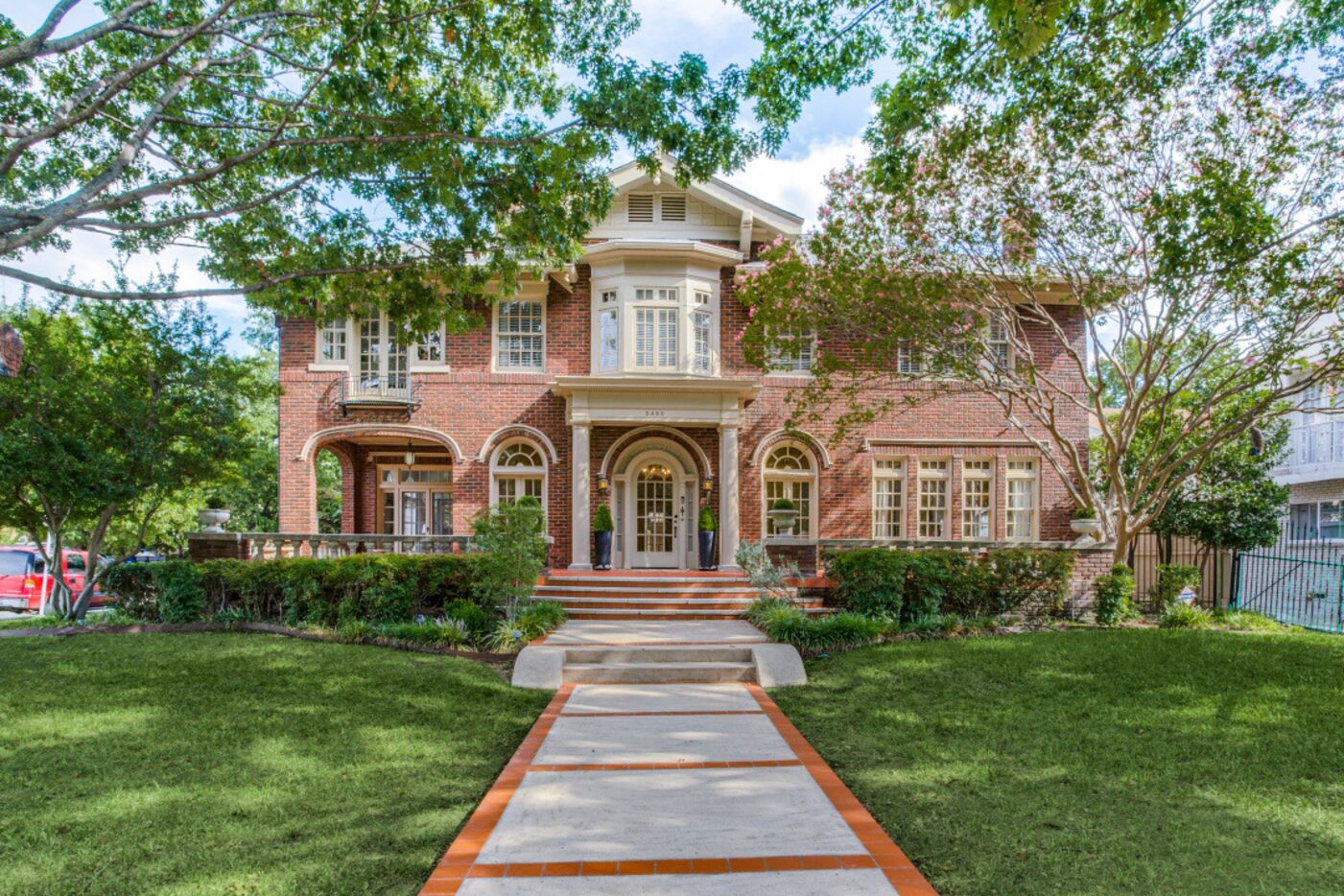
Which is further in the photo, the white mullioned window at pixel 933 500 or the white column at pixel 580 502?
the white mullioned window at pixel 933 500

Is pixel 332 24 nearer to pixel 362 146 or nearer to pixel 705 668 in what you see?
pixel 362 146

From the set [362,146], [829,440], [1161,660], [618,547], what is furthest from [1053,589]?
[362,146]

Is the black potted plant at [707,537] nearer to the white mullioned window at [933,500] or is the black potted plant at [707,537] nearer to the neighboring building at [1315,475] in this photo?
the white mullioned window at [933,500]

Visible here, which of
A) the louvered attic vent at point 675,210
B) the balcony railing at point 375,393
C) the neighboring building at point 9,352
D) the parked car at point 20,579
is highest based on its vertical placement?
the louvered attic vent at point 675,210

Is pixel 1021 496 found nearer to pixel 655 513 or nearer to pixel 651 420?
pixel 655 513

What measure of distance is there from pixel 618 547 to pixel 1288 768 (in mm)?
12044

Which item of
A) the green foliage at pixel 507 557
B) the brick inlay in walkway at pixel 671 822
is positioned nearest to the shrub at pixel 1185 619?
the brick inlay in walkway at pixel 671 822

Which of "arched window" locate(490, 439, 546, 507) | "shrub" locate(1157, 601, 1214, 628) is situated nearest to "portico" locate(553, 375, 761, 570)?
"arched window" locate(490, 439, 546, 507)

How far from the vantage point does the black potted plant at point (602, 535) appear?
1492 centimetres

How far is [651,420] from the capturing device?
1493cm

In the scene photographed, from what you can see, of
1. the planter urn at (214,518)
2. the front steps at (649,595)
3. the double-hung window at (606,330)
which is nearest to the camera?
the front steps at (649,595)

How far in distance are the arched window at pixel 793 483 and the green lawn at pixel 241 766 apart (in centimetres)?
873

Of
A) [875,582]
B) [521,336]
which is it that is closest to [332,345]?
[521,336]

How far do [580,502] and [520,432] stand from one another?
217 centimetres
